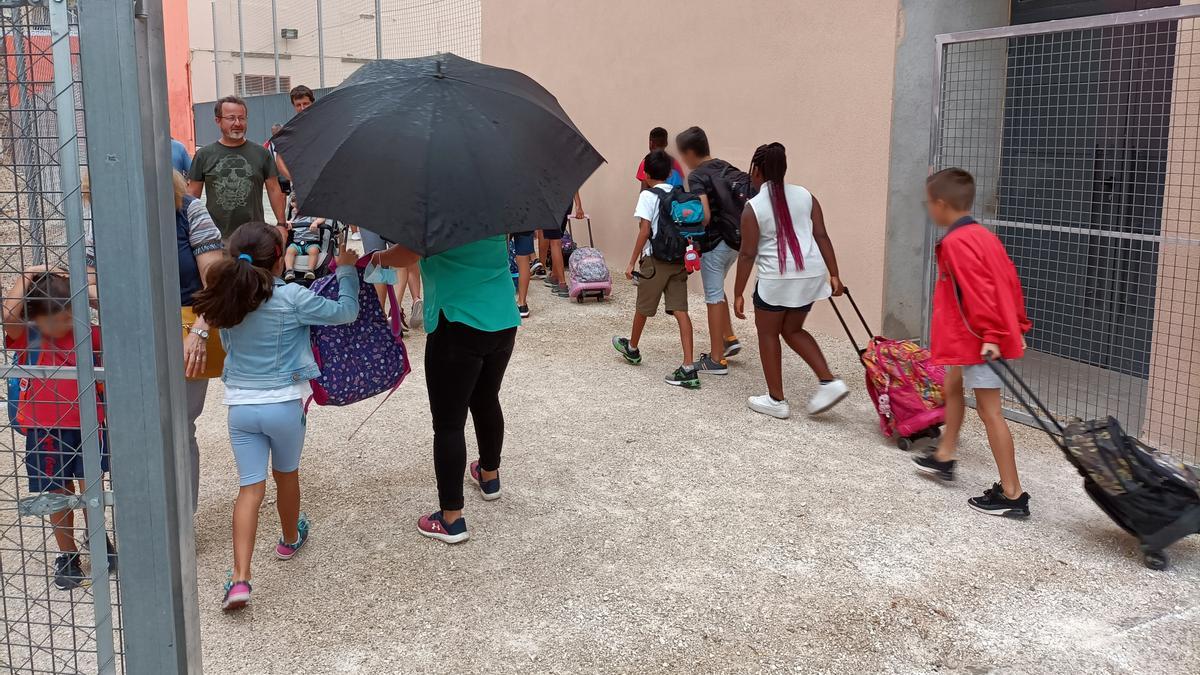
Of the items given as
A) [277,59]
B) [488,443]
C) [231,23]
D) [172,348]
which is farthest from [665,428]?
[231,23]

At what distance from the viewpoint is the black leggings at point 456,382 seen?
371 centimetres

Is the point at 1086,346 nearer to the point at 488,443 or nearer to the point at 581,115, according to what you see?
the point at 488,443

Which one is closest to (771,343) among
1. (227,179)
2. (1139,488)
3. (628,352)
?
(628,352)

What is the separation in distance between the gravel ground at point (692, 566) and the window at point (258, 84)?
62.9 ft

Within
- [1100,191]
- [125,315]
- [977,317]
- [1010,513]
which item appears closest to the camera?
[125,315]

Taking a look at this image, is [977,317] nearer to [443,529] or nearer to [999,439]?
[999,439]

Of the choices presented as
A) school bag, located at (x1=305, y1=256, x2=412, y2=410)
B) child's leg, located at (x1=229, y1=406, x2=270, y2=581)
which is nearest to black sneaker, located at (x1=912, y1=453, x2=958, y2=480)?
school bag, located at (x1=305, y1=256, x2=412, y2=410)

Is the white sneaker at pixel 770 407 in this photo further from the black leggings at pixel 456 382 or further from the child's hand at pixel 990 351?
the black leggings at pixel 456 382

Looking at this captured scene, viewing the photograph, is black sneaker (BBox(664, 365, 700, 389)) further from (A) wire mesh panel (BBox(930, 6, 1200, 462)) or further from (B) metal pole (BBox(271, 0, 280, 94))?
(B) metal pole (BBox(271, 0, 280, 94))

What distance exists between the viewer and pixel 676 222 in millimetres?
6258

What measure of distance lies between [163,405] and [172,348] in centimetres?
14

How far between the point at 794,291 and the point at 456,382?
7.95 ft

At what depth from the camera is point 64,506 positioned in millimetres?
2070

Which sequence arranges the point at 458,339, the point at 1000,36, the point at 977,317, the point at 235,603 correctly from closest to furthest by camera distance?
the point at 235,603 → the point at 458,339 → the point at 977,317 → the point at 1000,36
